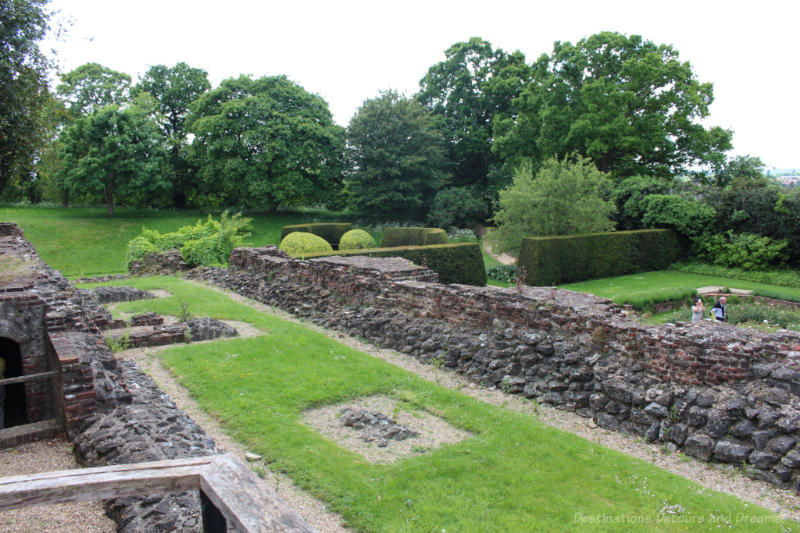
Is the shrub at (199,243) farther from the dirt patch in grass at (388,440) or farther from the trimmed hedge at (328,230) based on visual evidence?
the dirt patch in grass at (388,440)

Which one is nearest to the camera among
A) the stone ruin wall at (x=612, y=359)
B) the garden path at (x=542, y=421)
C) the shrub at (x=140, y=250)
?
the garden path at (x=542, y=421)

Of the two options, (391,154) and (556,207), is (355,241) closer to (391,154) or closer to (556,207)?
(556,207)

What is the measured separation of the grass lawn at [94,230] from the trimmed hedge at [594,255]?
18472 mm

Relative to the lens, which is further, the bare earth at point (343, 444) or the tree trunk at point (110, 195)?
the tree trunk at point (110, 195)

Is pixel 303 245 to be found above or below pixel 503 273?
above

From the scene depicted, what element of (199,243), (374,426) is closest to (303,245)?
(199,243)

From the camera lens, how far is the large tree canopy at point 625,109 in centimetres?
3064

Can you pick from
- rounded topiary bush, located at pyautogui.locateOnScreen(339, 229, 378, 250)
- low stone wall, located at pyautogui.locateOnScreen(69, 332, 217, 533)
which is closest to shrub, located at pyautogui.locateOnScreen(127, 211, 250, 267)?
rounded topiary bush, located at pyautogui.locateOnScreen(339, 229, 378, 250)

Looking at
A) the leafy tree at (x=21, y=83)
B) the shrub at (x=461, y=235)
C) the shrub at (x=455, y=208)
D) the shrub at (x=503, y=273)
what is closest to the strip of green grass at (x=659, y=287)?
the shrub at (x=503, y=273)

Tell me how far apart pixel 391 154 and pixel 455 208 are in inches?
241

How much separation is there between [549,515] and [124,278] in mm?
19798

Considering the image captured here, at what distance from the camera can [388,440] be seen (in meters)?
6.36

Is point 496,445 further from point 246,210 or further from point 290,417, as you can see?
point 246,210

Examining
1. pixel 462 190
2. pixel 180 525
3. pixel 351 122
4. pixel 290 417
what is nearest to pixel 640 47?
pixel 462 190
